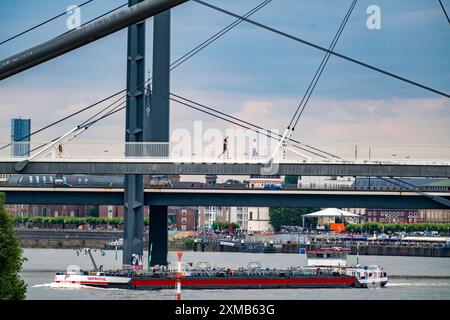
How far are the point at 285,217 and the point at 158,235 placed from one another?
354ft

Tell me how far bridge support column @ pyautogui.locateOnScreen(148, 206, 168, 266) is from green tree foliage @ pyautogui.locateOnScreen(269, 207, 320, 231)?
105m

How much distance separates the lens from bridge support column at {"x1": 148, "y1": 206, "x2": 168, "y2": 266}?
174 feet

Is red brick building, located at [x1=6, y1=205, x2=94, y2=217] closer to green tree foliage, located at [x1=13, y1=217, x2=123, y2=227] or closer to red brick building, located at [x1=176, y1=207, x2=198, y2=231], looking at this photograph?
green tree foliage, located at [x1=13, y1=217, x2=123, y2=227]

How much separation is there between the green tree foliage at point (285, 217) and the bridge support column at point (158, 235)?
104985 mm

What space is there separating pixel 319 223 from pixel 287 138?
407 feet

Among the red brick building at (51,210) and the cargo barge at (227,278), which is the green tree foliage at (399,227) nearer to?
the red brick building at (51,210)

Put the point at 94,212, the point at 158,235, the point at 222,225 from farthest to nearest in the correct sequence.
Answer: the point at 222,225 < the point at 94,212 < the point at 158,235

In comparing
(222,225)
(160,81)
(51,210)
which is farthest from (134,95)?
(222,225)

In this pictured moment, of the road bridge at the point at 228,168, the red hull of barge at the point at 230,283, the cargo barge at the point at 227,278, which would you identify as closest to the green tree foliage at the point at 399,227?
the cargo barge at the point at 227,278

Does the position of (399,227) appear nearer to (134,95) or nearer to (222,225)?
(222,225)

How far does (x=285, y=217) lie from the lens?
16038 centimetres

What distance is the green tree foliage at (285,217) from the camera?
525ft
